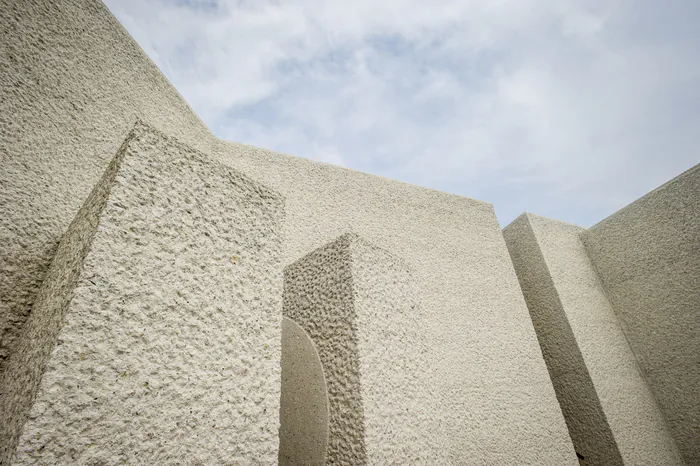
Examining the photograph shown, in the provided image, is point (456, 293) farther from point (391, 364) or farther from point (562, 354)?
point (391, 364)

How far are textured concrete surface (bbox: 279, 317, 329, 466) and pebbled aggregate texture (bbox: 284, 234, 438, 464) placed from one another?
0.03 meters

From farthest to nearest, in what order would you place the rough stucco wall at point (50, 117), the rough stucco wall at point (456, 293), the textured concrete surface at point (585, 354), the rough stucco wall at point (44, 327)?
the textured concrete surface at point (585, 354), the rough stucco wall at point (456, 293), the rough stucco wall at point (50, 117), the rough stucco wall at point (44, 327)

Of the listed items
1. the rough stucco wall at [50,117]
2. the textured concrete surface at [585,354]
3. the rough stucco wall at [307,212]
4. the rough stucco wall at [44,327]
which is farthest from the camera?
the textured concrete surface at [585,354]

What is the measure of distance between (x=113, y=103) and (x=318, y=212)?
1.35 meters

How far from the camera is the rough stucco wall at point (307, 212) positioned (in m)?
1.02

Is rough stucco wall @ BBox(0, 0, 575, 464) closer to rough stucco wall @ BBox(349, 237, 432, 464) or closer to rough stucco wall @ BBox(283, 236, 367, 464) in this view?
rough stucco wall @ BBox(349, 237, 432, 464)

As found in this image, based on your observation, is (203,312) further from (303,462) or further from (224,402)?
(303,462)

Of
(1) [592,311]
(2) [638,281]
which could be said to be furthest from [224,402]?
(2) [638,281]

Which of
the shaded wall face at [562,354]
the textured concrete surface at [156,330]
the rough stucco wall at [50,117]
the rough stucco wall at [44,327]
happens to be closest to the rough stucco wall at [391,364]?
the textured concrete surface at [156,330]

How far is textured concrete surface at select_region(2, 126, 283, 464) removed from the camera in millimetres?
547

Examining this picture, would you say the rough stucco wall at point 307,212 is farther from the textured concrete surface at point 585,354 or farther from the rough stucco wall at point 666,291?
the rough stucco wall at point 666,291

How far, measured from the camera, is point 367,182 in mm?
2846

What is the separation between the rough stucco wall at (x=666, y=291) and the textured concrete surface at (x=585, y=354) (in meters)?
0.11

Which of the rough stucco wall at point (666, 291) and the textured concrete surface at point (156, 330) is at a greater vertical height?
the rough stucco wall at point (666, 291)
